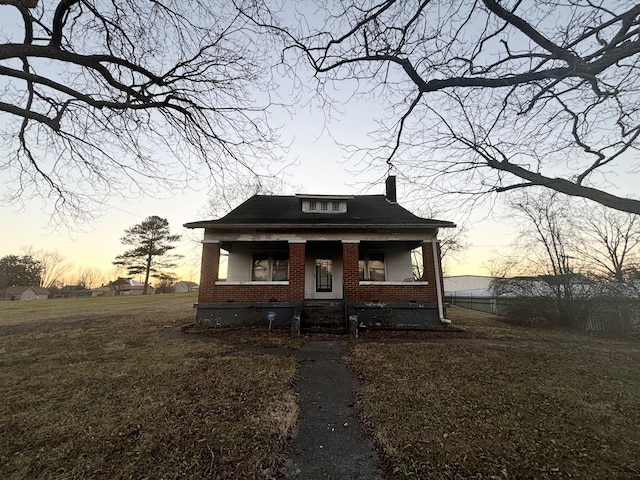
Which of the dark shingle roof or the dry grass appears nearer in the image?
the dry grass

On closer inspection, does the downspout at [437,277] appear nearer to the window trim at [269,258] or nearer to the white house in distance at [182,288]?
the window trim at [269,258]

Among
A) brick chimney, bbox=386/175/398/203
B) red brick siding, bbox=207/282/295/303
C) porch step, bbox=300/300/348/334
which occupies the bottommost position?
porch step, bbox=300/300/348/334

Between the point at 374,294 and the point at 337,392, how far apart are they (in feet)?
18.6

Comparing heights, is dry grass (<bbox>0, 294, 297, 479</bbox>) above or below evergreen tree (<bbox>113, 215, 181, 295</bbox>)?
below

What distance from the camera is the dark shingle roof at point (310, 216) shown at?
9.66 metres

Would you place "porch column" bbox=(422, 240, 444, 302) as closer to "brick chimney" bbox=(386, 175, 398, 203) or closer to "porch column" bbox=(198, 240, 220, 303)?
"brick chimney" bbox=(386, 175, 398, 203)

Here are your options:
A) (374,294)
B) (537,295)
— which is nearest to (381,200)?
(374,294)

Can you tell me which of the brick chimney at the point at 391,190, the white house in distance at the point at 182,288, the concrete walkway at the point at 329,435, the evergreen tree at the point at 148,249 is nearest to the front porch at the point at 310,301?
the concrete walkway at the point at 329,435

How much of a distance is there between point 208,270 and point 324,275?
15.9ft

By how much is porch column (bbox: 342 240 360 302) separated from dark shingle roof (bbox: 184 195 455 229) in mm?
896

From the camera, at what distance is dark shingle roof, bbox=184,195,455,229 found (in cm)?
966

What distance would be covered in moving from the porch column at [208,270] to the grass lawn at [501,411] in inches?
225

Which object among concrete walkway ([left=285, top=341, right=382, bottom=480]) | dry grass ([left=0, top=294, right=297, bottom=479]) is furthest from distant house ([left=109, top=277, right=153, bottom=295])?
concrete walkway ([left=285, top=341, right=382, bottom=480])

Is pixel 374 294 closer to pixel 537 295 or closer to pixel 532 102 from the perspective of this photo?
pixel 532 102
